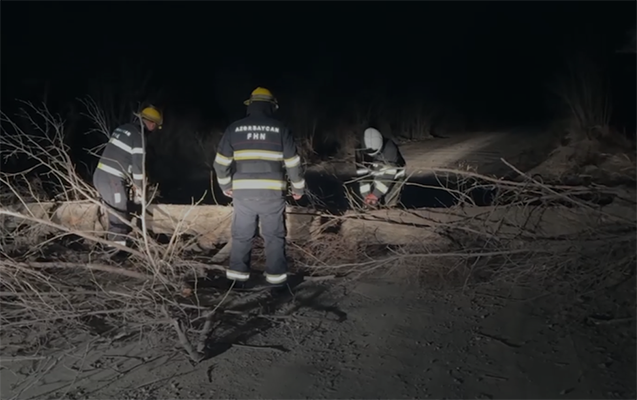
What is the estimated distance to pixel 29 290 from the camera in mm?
5168

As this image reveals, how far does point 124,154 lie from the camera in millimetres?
6500

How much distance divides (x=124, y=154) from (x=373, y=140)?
2494 mm

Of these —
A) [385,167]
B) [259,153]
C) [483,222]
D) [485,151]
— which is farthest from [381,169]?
[485,151]

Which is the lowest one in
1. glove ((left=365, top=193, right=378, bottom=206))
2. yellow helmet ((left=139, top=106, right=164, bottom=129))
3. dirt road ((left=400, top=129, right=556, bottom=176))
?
dirt road ((left=400, top=129, right=556, bottom=176))

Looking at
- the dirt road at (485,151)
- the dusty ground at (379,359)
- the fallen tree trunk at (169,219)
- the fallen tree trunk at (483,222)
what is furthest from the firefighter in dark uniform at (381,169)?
the dirt road at (485,151)

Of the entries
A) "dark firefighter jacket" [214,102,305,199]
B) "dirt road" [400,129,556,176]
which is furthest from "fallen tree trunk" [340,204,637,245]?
"dirt road" [400,129,556,176]

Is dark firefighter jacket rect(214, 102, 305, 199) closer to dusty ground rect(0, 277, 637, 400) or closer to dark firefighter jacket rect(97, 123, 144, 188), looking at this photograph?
dusty ground rect(0, 277, 637, 400)

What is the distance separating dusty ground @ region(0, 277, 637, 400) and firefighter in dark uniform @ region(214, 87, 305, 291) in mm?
488

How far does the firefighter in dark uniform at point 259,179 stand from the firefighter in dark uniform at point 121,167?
111cm

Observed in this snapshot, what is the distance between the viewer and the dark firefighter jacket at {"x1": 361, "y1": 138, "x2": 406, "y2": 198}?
6914mm

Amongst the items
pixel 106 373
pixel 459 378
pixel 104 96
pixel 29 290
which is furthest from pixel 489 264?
pixel 104 96

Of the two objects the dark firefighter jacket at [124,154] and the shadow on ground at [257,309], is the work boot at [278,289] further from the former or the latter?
the dark firefighter jacket at [124,154]

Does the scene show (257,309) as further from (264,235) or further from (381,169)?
(381,169)

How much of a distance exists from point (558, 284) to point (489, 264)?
28.2 inches
